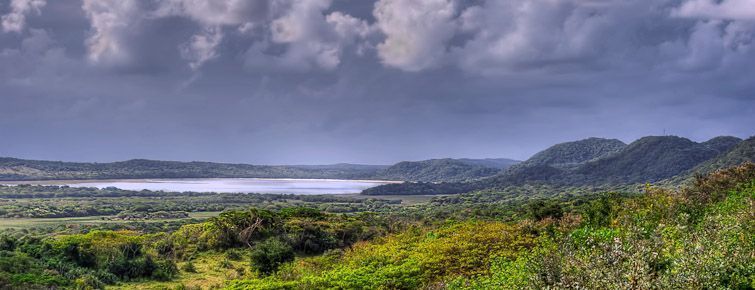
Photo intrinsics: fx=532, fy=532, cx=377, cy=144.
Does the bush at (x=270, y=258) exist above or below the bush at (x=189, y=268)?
above

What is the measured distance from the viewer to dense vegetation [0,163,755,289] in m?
16.1

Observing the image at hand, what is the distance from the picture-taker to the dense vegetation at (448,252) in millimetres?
16141

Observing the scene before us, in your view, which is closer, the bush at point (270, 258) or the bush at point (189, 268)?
the bush at point (270, 258)

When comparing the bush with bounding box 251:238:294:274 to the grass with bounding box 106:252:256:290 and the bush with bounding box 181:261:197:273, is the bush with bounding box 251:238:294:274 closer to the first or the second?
the grass with bounding box 106:252:256:290

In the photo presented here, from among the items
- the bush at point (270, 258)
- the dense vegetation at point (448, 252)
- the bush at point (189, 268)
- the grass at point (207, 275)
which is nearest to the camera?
the dense vegetation at point (448, 252)

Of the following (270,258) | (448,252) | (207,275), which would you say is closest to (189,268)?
(207,275)

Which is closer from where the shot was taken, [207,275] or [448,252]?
[448,252]

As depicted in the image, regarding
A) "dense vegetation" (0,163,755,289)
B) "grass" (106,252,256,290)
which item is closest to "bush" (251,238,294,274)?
"dense vegetation" (0,163,755,289)

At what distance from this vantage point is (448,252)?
89.0 feet

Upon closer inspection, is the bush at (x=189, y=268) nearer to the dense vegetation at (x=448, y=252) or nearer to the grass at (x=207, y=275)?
the dense vegetation at (x=448, y=252)

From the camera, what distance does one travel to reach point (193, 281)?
3959 centimetres

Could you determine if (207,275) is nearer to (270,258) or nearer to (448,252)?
(270,258)

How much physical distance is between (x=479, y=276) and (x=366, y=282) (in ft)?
16.9

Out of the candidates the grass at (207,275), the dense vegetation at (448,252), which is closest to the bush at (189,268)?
the dense vegetation at (448,252)
